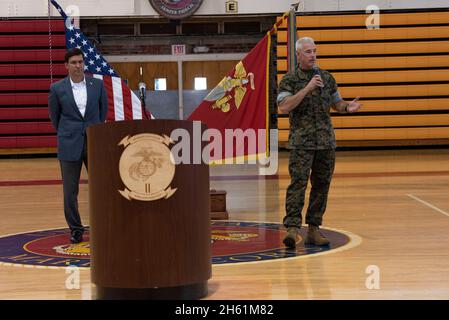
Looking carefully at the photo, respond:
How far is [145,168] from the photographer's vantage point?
2930 mm

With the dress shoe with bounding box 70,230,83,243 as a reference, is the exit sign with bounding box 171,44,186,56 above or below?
above

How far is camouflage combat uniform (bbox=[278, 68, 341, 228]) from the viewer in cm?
431

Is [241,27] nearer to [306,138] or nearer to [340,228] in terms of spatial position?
[340,228]

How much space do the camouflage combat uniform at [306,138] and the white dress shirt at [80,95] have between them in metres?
1.39

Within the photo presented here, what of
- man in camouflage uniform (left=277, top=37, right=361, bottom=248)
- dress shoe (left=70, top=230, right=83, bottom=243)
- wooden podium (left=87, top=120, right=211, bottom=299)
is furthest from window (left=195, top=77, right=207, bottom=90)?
wooden podium (left=87, top=120, right=211, bottom=299)

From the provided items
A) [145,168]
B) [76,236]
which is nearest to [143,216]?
[145,168]

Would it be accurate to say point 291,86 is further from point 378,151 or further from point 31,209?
point 378,151

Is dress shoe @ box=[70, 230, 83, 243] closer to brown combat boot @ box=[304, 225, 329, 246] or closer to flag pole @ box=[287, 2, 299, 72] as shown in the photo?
brown combat boot @ box=[304, 225, 329, 246]

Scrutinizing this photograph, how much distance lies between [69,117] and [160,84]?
37.2 feet

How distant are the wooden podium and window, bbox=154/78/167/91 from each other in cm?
1303

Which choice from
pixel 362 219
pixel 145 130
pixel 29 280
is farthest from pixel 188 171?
pixel 362 219

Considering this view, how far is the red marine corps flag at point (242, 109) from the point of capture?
20.0 ft

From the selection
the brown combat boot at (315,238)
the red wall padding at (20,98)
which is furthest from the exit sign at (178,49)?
the brown combat boot at (315,238)

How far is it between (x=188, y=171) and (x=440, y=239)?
92.5 inches
